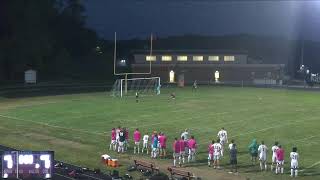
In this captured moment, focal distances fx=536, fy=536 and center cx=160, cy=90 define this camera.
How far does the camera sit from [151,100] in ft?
201

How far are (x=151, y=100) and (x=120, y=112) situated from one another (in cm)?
1131

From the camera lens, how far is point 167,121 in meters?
44.7

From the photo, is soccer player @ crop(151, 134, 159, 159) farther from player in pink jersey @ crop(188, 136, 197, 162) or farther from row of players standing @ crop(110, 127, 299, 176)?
player in pink jersey @ crop(188, 136, 197, 162)

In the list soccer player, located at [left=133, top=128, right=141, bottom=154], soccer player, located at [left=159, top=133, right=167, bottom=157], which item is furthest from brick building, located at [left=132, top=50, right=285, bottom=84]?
soccer player, located at [left=159, top=133, right=167, bottom=157]

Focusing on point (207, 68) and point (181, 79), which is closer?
point (181, 79)

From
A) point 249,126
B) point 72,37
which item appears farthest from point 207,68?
point 249,126

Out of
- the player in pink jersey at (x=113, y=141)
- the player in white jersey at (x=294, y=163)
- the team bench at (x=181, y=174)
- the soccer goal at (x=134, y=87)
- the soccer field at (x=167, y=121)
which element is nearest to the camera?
the team bench at (x=181, y=174)

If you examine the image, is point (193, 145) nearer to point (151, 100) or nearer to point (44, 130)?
point (44, 130)
